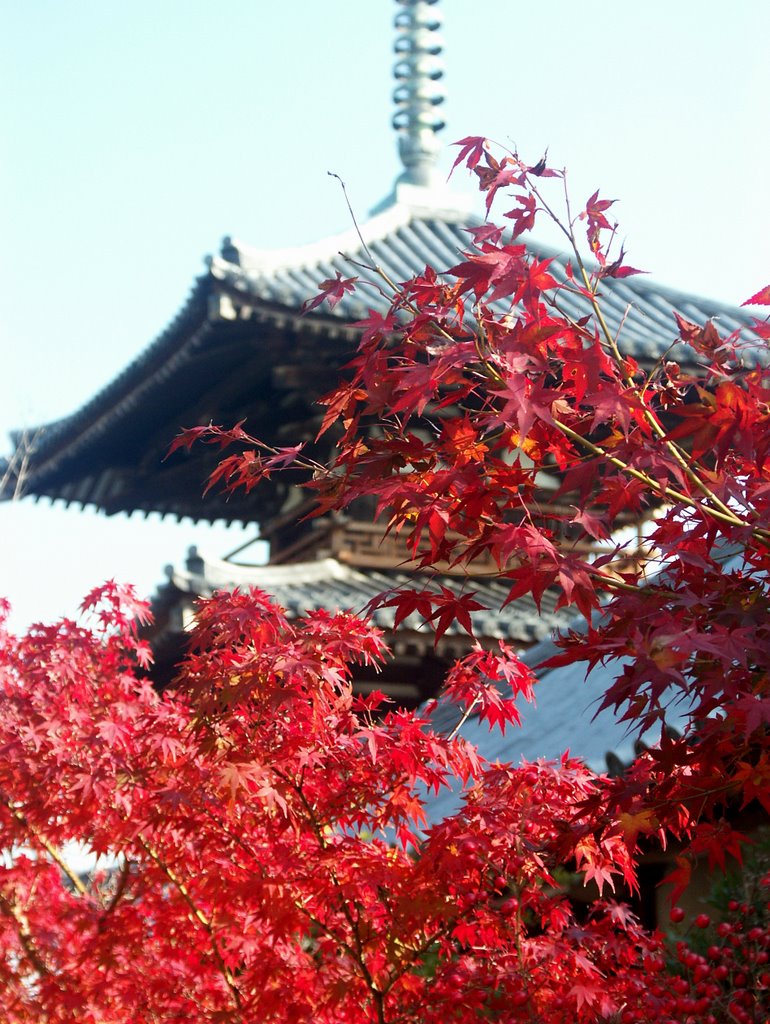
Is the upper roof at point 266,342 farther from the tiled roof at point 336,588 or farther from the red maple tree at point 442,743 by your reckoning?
the red maple tree at point 442,743

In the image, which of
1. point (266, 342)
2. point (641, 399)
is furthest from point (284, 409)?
point (641, 399)

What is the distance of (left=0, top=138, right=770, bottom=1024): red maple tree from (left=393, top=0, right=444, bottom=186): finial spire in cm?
979

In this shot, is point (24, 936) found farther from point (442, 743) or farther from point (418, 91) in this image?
point (418, 91)

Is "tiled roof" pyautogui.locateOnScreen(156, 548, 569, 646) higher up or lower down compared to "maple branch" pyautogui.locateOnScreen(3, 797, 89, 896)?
higher up

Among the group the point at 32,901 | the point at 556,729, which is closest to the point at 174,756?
the point at 32,901

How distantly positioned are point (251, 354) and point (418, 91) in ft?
21.9

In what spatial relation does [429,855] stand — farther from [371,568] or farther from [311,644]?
[371,568]

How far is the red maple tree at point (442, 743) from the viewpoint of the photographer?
2621 millimetres

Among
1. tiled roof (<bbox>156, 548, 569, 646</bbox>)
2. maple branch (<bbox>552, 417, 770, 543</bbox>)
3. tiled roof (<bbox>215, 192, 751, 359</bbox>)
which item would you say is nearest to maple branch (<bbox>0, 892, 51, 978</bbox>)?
tiled roof (<bbox>156, 548, 569, 646</bbox>)

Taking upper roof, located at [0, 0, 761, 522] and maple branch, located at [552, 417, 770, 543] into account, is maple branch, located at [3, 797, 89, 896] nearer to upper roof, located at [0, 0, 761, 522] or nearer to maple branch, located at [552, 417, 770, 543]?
upper roof, located at [0, 0, 761, 522]

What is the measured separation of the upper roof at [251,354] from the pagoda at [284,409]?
2 cm

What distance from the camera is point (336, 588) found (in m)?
9.61

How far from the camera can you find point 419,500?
2.73m

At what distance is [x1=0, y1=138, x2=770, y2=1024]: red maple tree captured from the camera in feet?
8.60
